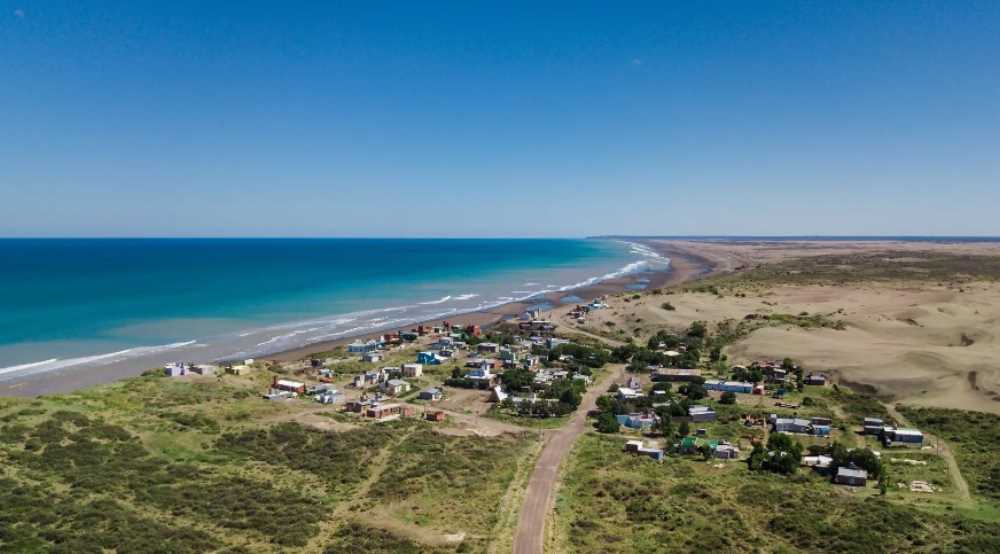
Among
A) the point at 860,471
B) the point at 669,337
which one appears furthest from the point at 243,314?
the point at 860,471

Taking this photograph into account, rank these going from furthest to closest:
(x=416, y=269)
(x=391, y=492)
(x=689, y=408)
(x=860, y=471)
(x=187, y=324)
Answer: (x=416, y=269)
(x=187, y=324)
(x=689, y=408)
(x=860, y=471)
(x=391, y=492)

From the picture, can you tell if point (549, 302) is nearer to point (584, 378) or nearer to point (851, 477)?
point (584, 378)

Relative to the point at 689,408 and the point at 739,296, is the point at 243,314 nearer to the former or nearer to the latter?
the point at 689,408

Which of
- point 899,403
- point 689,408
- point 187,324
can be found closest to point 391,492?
point 689,408

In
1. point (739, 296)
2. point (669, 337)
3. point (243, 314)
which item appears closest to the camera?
point (669, 337)

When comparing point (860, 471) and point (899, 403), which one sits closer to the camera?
point (860, 471)

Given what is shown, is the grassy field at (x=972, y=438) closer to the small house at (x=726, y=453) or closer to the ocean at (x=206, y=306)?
the small house at (x=726, y=453)

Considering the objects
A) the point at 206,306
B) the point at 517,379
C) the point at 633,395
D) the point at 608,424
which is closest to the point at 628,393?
the point at 633,395
